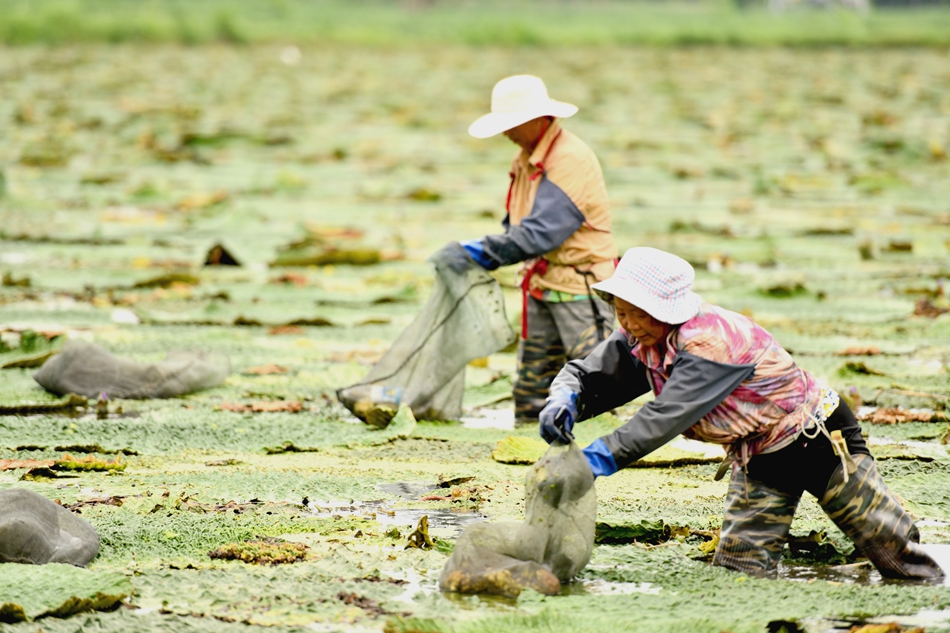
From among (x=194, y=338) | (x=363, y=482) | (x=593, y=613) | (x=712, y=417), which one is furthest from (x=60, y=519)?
(x=194, y=338)

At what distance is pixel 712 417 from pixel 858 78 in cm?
1970

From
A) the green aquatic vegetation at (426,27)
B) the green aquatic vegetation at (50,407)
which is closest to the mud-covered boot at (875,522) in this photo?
the green aquatic vegetation at (50,407)

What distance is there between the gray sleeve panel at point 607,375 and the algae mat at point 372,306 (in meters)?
0.38

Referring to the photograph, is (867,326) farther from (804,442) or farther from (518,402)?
(804,442)

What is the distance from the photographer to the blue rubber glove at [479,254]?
520 centimetres

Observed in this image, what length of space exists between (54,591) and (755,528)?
5.98 feet

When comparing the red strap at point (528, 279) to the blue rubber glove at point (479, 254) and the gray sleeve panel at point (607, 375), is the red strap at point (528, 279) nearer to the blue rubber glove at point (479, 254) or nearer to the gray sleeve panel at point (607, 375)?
the blue rubber glove at point (479, 254)

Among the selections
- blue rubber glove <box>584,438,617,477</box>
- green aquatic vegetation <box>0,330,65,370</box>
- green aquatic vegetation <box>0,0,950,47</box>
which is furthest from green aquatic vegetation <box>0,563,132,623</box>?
green aquatic vegetation <box>0,0,950,47</box>

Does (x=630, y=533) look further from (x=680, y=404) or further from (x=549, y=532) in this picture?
(x=680, y=404)

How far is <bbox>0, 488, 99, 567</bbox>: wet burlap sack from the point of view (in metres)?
3.45

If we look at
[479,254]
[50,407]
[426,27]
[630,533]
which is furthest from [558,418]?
[426,27]

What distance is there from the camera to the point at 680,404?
344 cm

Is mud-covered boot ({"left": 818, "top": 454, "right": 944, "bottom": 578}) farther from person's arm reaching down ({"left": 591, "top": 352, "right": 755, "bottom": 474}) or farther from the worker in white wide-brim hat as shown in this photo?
the worker in white wide-brim hat

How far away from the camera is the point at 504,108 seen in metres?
5.04
